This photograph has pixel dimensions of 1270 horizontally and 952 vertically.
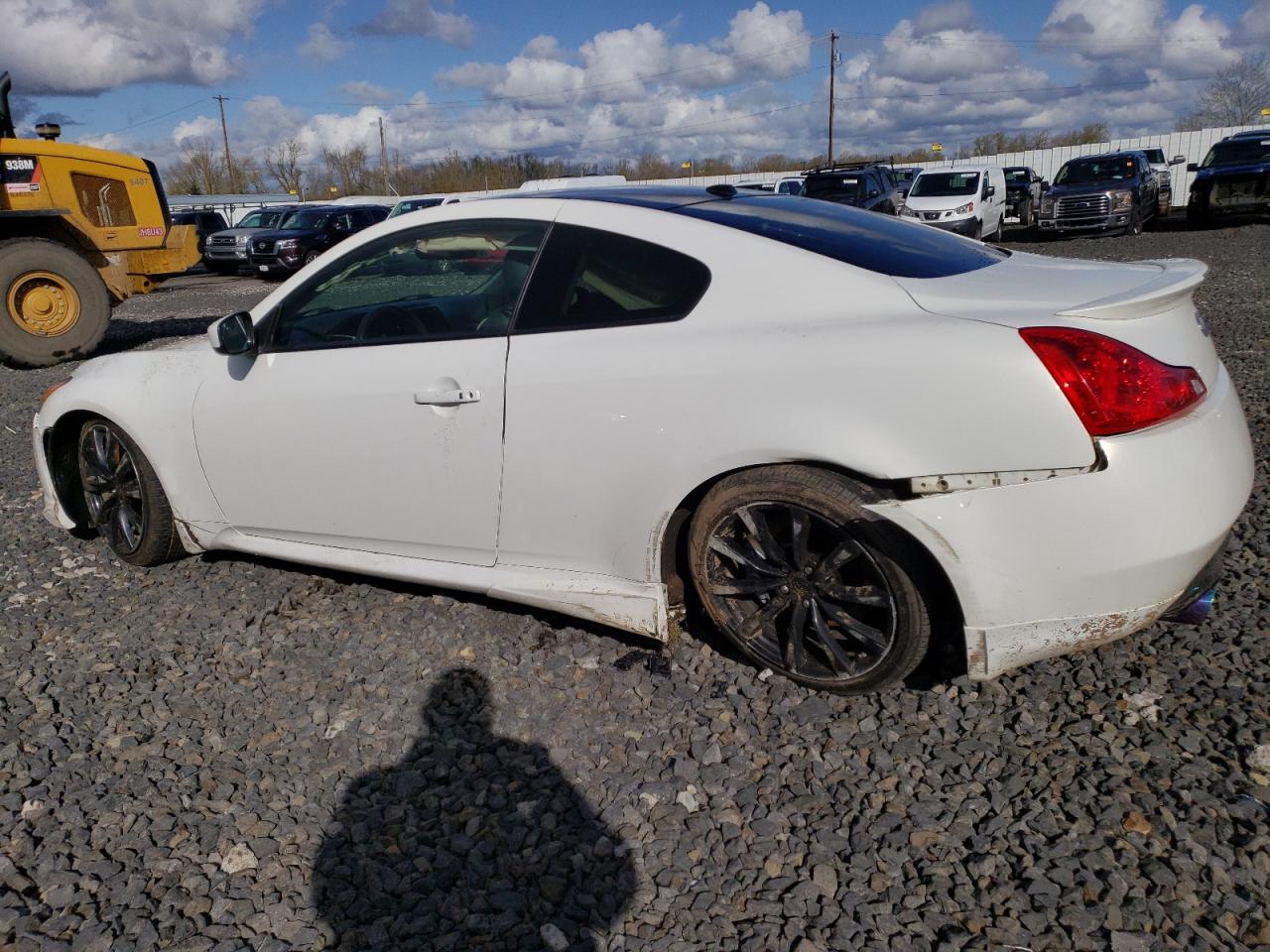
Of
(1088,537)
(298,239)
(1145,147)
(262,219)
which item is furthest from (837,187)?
(1145,147)

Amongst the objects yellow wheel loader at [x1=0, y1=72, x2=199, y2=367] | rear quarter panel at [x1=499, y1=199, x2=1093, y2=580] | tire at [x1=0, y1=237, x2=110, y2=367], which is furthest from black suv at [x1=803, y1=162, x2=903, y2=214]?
rear quarter panel at [x1=499, y1=199, x2=1093, y2=580]

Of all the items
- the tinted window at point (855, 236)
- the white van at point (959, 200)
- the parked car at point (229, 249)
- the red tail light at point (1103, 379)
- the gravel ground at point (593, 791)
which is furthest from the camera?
the parked car at point (229, 249)

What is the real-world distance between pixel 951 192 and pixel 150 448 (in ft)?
72.6

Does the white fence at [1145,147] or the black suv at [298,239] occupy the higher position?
the white fence at [1145,147]

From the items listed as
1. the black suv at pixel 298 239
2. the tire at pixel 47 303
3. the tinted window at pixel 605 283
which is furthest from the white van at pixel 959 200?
the tinted window at pixel 605 283

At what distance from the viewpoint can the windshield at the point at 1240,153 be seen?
70.6 ft

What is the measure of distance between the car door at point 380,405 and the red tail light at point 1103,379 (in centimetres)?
166

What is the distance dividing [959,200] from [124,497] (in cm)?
2127

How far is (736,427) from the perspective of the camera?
9.24 ft

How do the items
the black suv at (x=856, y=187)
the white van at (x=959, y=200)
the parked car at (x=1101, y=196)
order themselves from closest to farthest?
the parked car at (x=1101, y=196), the white van at (x=959, y=200), the black suv at (x=856, y=187)

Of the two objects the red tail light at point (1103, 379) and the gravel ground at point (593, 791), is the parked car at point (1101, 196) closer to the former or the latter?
the gravel ground at point (593, 791)

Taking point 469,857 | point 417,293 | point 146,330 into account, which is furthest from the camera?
point 146,330

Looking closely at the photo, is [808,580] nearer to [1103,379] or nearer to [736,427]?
[736,427]

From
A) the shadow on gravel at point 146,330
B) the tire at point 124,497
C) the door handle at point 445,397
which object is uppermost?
the door handle at point 445,397
